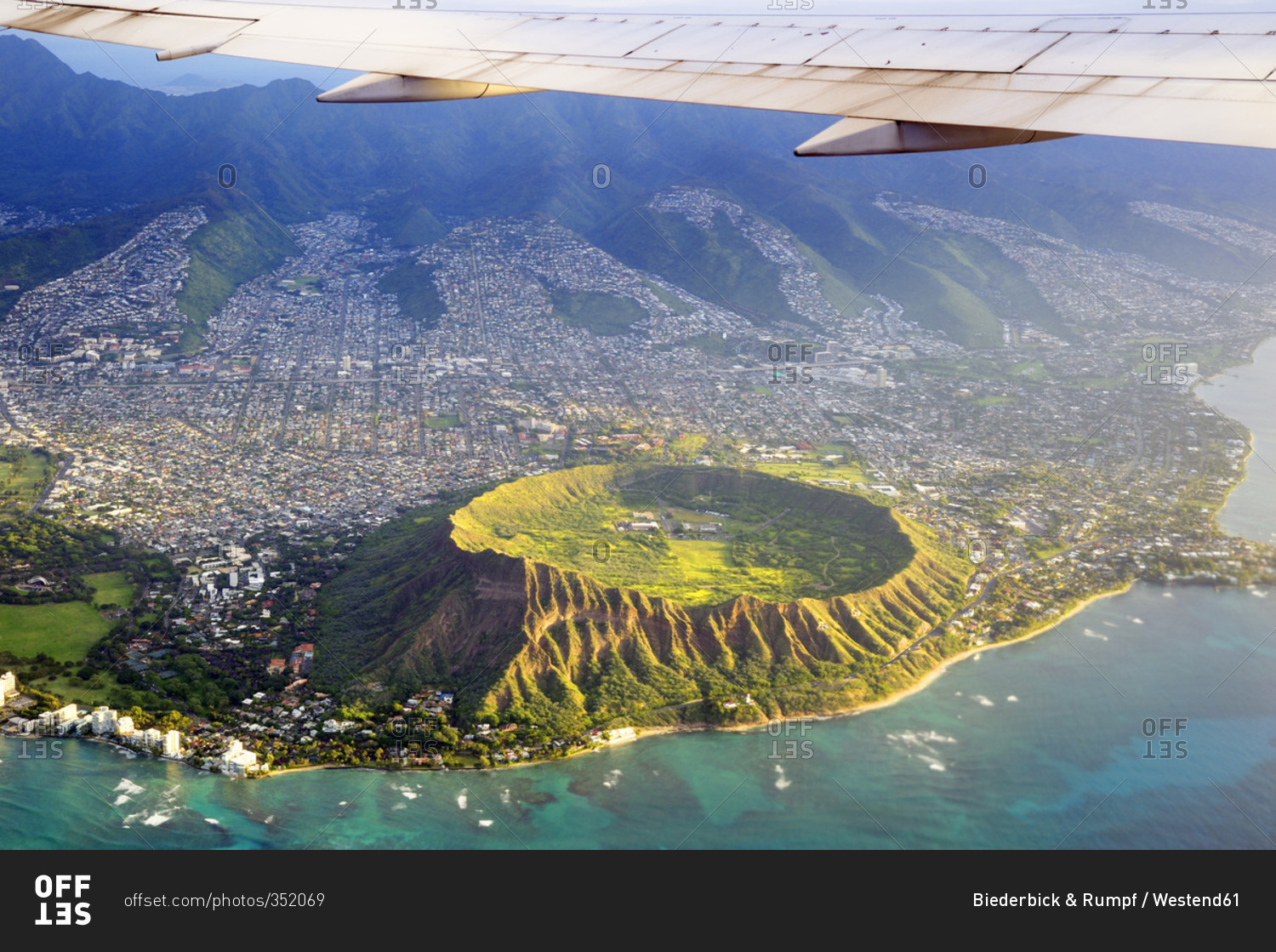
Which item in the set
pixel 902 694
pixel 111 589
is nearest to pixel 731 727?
pixel 902 694

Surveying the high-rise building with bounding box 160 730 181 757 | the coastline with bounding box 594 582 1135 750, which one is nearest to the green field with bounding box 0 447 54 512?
the high-rise building with bounding box 160 730 181 757

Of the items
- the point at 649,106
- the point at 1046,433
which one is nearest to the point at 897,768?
the point at 1046,433

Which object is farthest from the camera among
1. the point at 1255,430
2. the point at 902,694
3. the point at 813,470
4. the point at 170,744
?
the point at 1255,430

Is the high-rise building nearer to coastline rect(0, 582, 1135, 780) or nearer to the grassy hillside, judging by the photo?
coastline rect(0, 582, 1135, 780)

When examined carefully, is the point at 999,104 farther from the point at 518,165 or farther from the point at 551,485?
the point at 518,165

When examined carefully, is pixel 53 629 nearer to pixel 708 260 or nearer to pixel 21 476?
pixel 21 476

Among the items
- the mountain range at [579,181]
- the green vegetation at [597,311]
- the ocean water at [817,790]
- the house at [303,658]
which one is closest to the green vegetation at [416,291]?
the green vegetation at [597,311]
